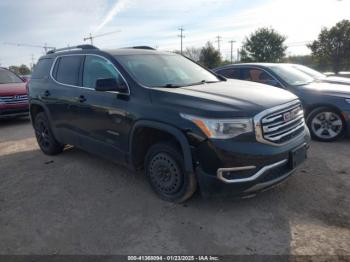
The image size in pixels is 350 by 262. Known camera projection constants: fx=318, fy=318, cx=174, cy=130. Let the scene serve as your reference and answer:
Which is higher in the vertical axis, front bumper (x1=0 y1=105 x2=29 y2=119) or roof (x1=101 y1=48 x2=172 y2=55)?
roof (x1=101 y1=48 x2=172 y2=55)

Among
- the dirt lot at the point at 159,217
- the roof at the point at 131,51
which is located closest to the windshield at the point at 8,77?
the dirt lot at the point at 159,217

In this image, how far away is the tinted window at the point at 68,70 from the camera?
192 inches

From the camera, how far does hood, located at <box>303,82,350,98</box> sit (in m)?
5.92

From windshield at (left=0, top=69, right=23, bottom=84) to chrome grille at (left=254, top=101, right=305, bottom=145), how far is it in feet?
31.4

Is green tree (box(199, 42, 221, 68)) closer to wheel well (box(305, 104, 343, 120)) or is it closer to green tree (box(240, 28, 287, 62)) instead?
green tree (box(240, 28, 287, 62))

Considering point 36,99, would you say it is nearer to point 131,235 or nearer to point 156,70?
point 156,70

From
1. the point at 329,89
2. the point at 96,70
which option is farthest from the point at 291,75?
the point at 96,70

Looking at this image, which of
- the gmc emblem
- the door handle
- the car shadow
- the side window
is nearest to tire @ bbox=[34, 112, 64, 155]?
the car shadow

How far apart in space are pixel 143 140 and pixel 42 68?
3062 mm

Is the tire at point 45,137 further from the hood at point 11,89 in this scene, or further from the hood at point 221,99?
the hood at point 11,89

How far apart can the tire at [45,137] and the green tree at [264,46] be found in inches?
1702

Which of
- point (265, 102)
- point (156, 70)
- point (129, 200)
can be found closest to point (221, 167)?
point (265, 102)

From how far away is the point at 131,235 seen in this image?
10.5 ft

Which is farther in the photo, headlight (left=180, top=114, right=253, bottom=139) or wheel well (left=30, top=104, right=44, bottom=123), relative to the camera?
wheel well (left=30, top=104, right=44, bottom=123)
